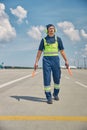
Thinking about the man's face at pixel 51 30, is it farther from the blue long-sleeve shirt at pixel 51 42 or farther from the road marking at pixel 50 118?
the road marking at pixel 50 118

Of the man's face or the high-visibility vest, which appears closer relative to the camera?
the man's face

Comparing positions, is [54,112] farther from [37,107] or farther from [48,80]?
[48,80]

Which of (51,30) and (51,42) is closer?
(51,30)

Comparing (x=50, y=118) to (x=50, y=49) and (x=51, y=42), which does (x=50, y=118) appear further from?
(x=51, y=42)

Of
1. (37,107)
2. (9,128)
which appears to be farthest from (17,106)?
(9,128)

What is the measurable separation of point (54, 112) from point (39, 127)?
1553mm

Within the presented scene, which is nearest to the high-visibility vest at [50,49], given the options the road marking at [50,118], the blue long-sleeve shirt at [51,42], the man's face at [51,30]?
the blue long-sleeve shirt at [51,42]

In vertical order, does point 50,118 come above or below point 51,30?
below

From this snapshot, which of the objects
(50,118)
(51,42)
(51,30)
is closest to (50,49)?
(51,42)

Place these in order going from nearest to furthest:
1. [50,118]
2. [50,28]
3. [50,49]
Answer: [50,118]
[50,28]
[50,49]

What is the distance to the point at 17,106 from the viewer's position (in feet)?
26.2

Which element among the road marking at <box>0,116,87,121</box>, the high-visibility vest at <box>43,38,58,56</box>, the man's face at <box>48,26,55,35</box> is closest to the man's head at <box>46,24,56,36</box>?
the man's face at <box>48,26,55,35</box>

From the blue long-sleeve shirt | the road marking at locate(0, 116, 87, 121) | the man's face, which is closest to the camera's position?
the road marking at locate(0, 116, 87, 121)

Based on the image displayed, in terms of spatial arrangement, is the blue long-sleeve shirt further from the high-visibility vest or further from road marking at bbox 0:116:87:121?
road marking at bbox 0:116:87:121
